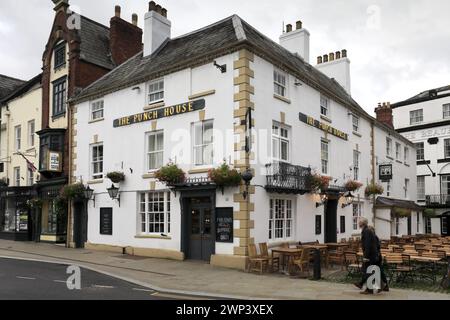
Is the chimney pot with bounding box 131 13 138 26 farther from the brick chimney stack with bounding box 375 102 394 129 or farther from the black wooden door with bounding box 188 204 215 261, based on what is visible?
the brick chimney stack with bounding box 375 102 394 129

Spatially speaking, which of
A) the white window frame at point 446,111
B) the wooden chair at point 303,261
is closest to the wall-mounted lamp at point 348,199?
the wooden chair at point 303,261

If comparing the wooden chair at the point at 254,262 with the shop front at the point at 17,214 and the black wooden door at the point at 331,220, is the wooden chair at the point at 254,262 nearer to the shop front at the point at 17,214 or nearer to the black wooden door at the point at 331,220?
the black wooden door at the point at 331,220

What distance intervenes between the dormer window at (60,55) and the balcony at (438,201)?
30010 mm

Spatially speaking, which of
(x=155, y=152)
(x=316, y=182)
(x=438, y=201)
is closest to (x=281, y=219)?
(x=316, y=182)

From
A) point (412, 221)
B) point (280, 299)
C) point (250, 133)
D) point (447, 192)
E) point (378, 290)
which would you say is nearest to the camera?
point (280, 299)

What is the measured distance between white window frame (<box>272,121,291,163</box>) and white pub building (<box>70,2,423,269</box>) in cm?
5

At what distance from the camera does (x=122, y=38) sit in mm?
25500

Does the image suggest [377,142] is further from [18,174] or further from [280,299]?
[18,174]

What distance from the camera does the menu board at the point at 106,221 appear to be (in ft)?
64.3

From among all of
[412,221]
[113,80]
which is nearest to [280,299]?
[113,80]

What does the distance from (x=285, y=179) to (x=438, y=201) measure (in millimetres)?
25827

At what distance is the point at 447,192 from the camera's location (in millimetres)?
36812

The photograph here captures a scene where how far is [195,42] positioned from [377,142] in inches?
571

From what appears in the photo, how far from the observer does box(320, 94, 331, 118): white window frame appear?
20.7m
